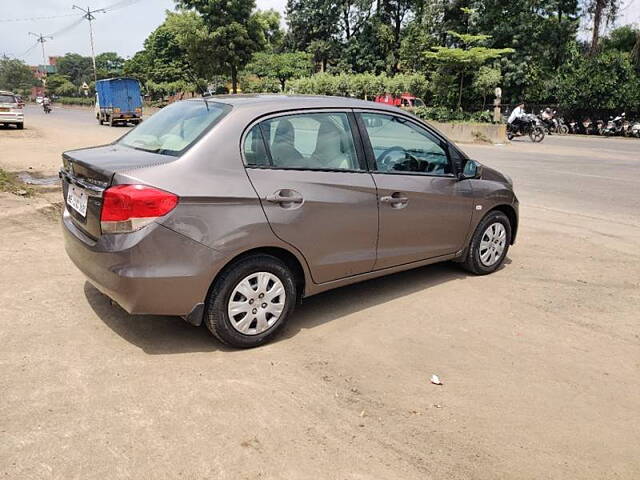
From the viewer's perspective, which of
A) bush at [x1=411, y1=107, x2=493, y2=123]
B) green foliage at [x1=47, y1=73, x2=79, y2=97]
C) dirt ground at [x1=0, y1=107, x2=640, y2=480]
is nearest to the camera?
dirt ground at [x1=0, y1=107, x2=640, y2=480]

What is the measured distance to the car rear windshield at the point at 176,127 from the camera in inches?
137

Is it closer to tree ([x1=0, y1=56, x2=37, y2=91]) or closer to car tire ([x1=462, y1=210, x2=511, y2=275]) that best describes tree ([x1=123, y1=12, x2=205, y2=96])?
car tire ([x1=462, y1=210, x2=511, y2=275])

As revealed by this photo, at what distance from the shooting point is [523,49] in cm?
3534

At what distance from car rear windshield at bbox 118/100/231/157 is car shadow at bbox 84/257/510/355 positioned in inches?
49.6

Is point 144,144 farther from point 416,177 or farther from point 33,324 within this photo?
point 416,177

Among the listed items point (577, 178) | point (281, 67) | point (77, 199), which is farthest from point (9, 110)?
point (281, 67)

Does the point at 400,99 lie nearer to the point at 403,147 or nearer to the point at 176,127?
the point at 403,147

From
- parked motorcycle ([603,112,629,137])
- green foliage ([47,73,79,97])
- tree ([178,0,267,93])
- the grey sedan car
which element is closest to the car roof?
the grey sedan car

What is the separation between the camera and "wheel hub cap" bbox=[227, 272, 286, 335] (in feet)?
11.4

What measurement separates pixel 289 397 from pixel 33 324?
82.0 inches

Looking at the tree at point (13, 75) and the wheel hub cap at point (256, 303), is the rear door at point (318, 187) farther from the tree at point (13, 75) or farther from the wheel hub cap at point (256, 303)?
the tree at point (13, 75)

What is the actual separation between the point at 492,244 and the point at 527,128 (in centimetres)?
2017

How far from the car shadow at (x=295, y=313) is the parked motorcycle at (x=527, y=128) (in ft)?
64.6

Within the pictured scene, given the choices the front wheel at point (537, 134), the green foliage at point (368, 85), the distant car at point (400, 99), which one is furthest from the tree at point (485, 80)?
the distant car at point (400, 99)
